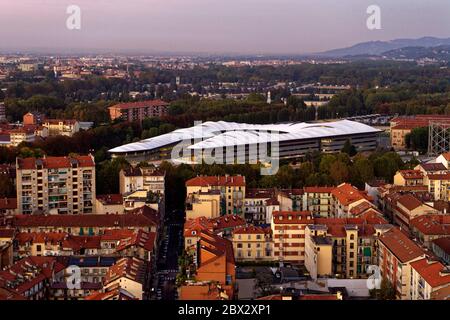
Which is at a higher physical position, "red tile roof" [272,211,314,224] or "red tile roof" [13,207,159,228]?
"red tile roof" [272,211,314,224]

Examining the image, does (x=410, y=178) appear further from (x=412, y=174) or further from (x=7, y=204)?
(x=7, y=204)

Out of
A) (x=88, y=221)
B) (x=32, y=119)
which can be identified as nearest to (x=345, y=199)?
(x=88, y=221)

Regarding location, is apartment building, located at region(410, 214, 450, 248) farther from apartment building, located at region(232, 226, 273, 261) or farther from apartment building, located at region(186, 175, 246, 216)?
apartment building, located at region(186, 175, 246, 216)

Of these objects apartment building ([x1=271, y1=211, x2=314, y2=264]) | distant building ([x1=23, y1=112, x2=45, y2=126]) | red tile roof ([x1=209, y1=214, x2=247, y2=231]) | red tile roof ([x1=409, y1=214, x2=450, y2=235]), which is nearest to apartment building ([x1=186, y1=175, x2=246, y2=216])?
red tile roof ([x1=209, y1=214, x2=247, y2=231])

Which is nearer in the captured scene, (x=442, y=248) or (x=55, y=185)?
(x=442, y=248)

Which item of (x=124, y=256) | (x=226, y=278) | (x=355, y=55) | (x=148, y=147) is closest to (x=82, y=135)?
(x=148, y=147)
